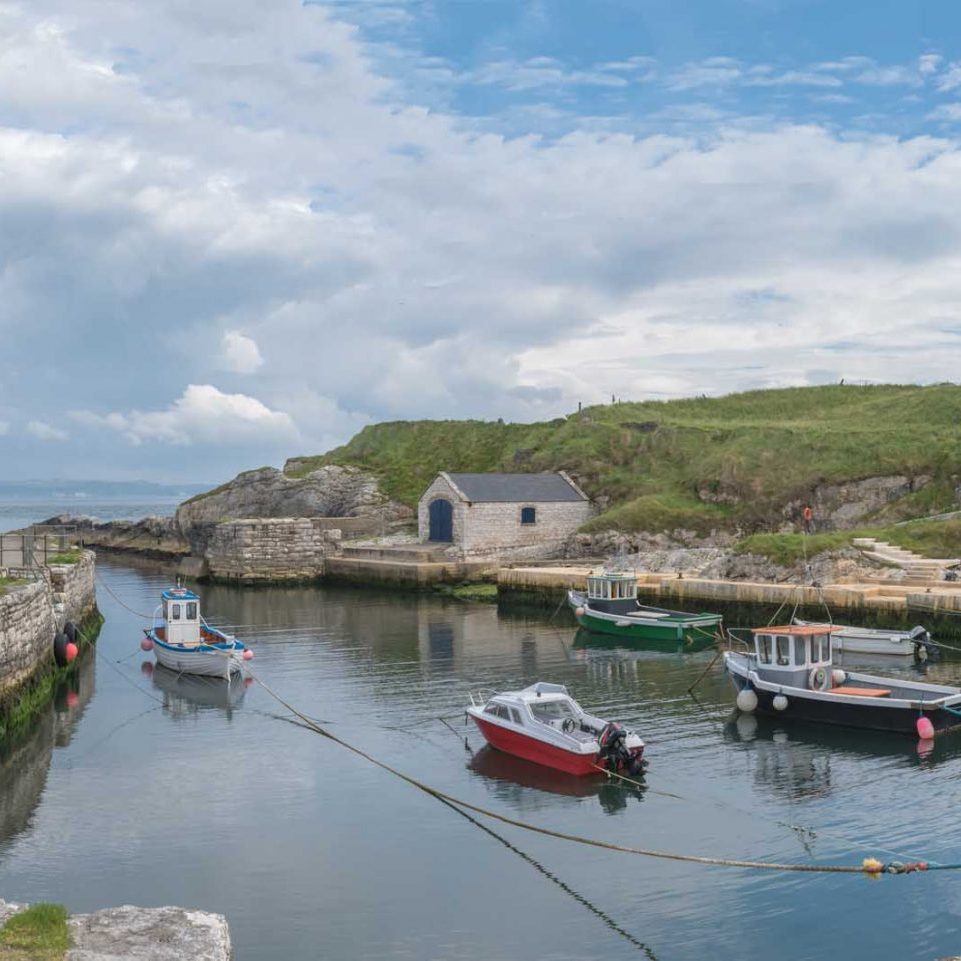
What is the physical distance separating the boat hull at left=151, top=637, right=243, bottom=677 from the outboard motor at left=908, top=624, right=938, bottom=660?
22.1 m

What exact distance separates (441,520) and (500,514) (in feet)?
12.9

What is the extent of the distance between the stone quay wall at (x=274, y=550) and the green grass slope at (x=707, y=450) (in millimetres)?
10374

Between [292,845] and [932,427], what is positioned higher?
[932,427]

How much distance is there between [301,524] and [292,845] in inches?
1869

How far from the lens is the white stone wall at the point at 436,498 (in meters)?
60.7

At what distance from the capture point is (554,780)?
22516mm

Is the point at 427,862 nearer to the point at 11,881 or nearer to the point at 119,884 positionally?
the point at 119,884

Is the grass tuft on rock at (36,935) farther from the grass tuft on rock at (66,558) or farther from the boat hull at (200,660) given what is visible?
the grass tuft on rock at (66,558)

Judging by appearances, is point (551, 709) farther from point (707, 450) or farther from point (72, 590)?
point (707, 450)

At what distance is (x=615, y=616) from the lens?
139ft

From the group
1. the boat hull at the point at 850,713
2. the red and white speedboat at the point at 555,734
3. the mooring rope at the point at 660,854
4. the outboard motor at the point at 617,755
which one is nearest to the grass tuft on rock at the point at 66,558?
the mooring rope at the point at 660,854

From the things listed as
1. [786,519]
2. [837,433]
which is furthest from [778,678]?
[837,433]

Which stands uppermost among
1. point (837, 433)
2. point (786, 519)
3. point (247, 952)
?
point (837, 433)

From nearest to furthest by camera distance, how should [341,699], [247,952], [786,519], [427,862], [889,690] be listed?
[247,952], [427,862], [889,690], [341,699], [786,519]
